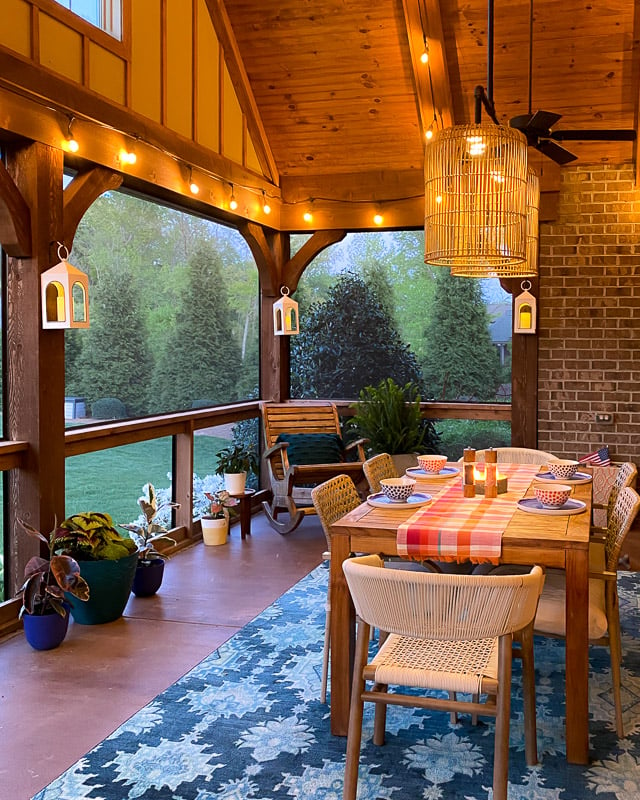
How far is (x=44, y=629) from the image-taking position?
418cm

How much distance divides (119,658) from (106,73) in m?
3.36

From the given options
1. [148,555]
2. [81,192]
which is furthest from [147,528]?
[81,192]

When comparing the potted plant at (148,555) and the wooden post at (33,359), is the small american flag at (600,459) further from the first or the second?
the wooden post at (33,359)

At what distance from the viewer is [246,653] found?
4.17 m

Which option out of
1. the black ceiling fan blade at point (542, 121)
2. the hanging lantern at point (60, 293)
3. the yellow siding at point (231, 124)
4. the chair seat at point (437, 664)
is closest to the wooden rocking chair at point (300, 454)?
the yellow siding at point (231, 124)

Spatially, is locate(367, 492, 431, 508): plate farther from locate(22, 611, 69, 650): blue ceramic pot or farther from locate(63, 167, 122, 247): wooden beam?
locate(63, 167, 122, 247): wooden beam

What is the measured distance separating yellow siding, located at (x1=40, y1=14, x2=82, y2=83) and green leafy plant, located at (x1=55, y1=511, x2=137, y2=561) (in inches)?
95.1

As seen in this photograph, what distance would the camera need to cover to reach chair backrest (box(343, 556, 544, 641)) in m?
2.40

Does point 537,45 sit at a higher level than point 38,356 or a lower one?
higher

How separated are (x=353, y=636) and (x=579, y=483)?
144cm

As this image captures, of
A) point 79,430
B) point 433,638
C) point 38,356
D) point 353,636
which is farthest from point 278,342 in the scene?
point 433,638

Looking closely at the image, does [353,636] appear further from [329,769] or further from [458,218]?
[458,218]

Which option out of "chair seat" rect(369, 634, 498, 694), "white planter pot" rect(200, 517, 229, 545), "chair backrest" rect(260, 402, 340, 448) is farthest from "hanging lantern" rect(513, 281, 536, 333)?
"chair seat" rect(369, 634, 498, 694)

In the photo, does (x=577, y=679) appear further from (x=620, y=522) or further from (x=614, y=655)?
(x=620, y=522)
